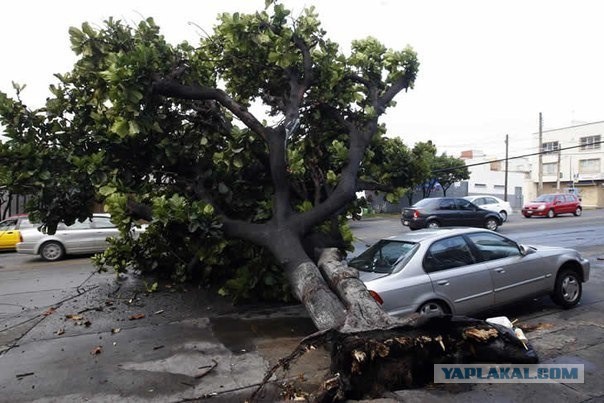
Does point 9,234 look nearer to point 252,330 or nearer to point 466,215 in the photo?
point 252,330

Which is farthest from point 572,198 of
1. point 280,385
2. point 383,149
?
point 280,385

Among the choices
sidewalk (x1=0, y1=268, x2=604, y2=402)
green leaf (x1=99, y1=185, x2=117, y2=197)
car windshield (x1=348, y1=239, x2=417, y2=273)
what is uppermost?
green leaf (x1=99, y1=185, x2=117, y2=197)

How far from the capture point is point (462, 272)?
19.9 ft

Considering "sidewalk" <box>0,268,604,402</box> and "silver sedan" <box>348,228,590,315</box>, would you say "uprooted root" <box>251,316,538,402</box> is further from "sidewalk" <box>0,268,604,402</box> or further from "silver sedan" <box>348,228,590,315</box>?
"silver sedan" <box>348,228,590,315</box>

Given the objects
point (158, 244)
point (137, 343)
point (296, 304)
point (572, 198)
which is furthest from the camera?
point (572, 198)

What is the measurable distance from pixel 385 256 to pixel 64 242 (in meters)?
11.8

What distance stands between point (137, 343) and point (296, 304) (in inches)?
111

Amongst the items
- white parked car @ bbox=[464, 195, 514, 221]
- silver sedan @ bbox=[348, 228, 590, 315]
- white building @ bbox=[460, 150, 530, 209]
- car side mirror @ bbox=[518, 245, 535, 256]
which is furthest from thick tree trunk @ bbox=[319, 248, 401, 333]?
white building @ bbox=[460, 150, 530, 209]

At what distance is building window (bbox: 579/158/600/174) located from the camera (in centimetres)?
5103

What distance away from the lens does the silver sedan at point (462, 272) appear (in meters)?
5.67

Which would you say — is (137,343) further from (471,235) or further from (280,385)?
(471,235)

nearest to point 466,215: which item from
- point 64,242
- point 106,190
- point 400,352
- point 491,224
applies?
point 491,224

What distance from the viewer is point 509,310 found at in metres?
6.98

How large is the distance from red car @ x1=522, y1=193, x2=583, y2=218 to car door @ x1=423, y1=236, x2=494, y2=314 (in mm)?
24318
